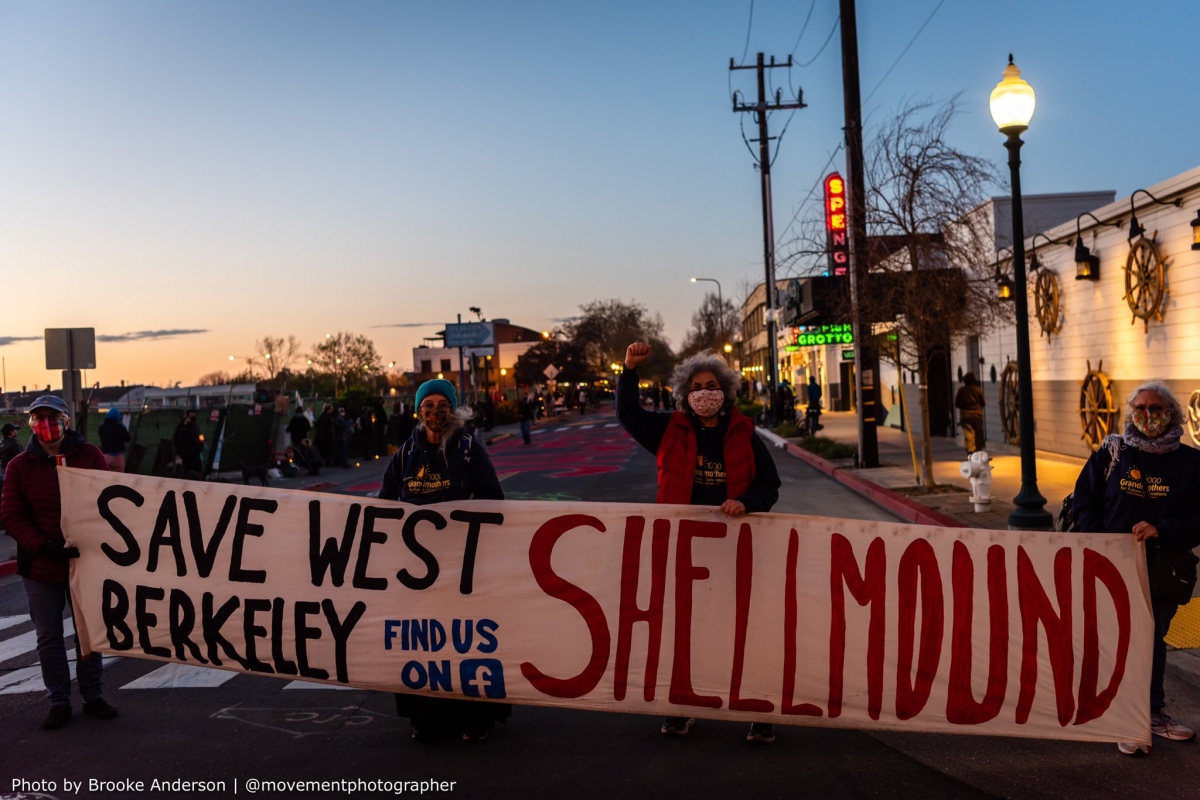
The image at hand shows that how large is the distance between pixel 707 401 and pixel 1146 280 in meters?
12.1

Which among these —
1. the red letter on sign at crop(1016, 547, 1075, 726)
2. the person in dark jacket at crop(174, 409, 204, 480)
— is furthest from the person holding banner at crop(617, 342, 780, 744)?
the person in dark jacket at crop(174, 409, 204, 480)

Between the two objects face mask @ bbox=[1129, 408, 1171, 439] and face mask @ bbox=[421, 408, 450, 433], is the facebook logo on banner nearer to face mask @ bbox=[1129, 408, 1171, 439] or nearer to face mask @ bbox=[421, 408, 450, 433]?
face mask @ bbox=[421, 408, 450, 433]

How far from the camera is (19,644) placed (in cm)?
791

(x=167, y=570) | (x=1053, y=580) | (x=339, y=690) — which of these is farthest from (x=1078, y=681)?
(x=167, y=570)

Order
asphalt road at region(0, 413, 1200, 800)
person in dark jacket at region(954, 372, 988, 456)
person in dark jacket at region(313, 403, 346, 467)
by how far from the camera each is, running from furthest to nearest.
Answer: person in dark jacket at region(313, 403, 346, 467)
person in dark jacket at region(954, 372, 988, 456)
asphalt road at region(0, 413, 1200, 800)

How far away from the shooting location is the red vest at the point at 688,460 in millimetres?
5129

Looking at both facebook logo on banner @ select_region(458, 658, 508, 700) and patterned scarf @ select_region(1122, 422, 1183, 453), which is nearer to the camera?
patterned scarf @ select_region(1122, 422, 1183, 453)

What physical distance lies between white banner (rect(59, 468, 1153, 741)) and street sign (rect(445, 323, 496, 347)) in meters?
61.4

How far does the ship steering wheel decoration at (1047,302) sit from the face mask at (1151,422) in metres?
15.3

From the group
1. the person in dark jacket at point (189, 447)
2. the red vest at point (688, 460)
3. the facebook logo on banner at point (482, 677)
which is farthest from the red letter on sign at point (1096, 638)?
the person in dark jacket at point (189, 447)

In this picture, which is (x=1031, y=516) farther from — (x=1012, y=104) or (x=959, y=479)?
(x=959, y=479)

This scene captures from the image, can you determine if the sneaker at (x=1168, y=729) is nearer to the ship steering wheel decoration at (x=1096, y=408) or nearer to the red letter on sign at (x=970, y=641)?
the red letter on sign at (x=970, y=641)

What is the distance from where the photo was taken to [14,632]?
8.43m

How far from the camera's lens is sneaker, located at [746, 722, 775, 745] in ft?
16.9
